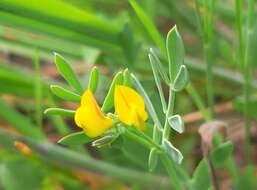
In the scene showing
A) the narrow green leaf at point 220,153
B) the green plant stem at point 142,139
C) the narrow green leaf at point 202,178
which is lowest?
the narrow green leaf at point 202,178

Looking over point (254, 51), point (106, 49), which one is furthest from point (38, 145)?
point (254, 51)

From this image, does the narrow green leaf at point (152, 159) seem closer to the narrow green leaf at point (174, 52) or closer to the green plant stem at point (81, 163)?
the narrow green leaf at point (174, 52)

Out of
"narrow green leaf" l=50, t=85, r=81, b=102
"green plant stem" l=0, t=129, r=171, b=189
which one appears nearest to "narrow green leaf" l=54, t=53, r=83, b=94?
"narrow green leaf" l=50, t=85, r=81, b=102

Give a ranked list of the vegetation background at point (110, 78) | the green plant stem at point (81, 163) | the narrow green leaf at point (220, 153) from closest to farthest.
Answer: the narrow green leaf at point (220, 153) → the vegetation background at point (110, 78) → the green plant stem at point (81, 163)

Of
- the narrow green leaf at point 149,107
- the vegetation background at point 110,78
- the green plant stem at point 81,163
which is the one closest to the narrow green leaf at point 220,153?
the vegetation background at point 110,78

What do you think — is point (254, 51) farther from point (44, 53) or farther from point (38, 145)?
point (44, 53)

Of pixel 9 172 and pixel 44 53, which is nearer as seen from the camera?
pixel 9 172
